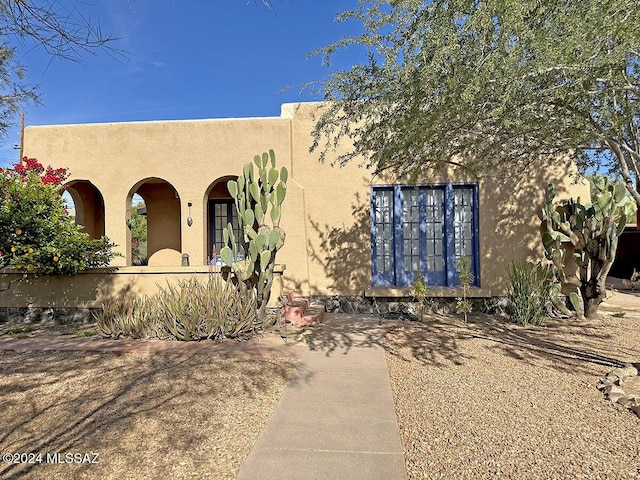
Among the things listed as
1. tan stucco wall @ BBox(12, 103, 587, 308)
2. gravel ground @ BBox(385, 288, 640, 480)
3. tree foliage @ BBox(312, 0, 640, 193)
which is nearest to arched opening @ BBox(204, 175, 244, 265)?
tan stucco wall @ BBox(12, 103, 587, 308)

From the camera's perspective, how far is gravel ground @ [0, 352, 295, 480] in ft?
10.2

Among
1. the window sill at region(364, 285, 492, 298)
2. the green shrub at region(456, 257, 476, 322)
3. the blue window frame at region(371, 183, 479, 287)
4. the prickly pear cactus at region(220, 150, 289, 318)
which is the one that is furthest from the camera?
the blue window frame at region(371, 183, 479, 287)

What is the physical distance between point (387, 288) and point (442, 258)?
1.63m

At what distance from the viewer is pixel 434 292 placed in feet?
31.9

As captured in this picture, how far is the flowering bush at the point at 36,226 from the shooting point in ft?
24.2

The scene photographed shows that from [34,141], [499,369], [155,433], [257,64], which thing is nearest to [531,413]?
[499,369]

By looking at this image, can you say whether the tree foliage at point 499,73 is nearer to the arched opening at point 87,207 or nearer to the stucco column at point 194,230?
the stucco column at point 194,230

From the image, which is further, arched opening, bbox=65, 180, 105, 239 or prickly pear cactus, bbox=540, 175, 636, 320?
arched opening, bbox=65, 180, 105, 239

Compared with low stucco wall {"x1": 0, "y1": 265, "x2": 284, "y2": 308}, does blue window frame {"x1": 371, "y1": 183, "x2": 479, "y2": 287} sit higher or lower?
higher

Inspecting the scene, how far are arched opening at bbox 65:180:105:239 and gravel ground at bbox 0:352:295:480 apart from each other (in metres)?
7.47

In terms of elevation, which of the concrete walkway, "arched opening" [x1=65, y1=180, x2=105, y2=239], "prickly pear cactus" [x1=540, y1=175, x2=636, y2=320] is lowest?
the concrete walkway

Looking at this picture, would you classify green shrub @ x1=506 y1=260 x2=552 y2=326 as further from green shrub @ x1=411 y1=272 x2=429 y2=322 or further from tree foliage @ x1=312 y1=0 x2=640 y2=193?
tree foliage @ x1=312 y1=0 x2=640 y2=193

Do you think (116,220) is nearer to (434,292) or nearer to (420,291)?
(420,291)

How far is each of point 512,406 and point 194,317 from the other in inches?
199
